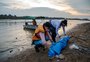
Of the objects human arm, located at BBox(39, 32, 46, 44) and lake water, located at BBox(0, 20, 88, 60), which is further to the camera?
lake water, located at BBox(0, 20, 88, 60)

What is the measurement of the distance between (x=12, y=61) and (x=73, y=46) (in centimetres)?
412

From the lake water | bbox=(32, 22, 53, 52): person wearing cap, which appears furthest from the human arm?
the lake water

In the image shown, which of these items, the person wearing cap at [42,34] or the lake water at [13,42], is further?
the lake water at [13,42]

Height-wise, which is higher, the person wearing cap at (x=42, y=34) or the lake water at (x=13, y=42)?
the person wearing cap at (x=42, y=34)

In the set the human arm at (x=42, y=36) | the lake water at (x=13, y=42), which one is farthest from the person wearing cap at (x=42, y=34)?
the lake water at (x=13, y=42)

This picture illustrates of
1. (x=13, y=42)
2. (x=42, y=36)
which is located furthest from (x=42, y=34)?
(x=13, y=42)

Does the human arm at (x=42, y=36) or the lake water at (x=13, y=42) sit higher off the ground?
the human arm at (x=42, y=36)

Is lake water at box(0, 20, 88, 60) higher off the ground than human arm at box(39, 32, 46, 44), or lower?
lower

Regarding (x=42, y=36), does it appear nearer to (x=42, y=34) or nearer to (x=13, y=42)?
(x=42, y=34)

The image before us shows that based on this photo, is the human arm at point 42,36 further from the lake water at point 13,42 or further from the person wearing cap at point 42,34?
the lake water at point 13,42

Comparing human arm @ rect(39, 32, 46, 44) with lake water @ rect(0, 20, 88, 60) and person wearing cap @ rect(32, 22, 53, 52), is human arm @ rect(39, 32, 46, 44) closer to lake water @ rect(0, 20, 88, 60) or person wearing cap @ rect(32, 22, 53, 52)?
person wearing cap @ rect(32, 22, 53, 52)

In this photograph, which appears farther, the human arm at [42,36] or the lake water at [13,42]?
the lake water at [13,42]

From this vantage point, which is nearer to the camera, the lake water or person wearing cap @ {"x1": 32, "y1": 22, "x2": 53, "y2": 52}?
person wearing cap @ {"x1": 32, "y1": 22, "x2": 53, "y2": 52}

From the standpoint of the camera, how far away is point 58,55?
7.98 metres
